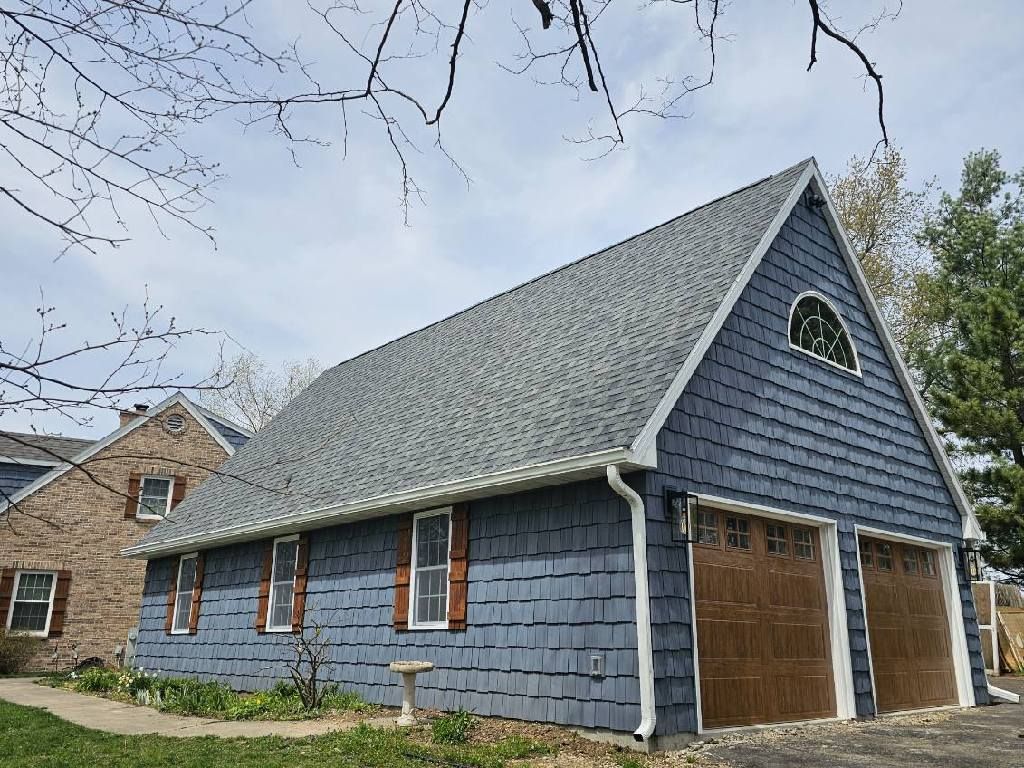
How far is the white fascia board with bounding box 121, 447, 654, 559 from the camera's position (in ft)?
25.8

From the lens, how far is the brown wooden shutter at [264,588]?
12695 millimetres

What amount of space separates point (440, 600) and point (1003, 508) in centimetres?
1574

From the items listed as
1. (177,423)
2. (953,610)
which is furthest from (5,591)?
(953,610)

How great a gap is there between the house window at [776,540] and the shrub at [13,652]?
52.4ft

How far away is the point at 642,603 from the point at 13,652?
51.8 ft

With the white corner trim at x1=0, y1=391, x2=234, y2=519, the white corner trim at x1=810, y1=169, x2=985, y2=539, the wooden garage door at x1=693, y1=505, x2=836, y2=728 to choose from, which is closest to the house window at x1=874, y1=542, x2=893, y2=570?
the wooden garage door at x1=693, y1=505, x2=836, y2=728

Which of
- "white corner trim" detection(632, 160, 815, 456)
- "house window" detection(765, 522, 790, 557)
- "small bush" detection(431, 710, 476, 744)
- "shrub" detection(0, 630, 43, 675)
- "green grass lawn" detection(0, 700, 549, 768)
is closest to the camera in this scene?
"green grass lawn" detection(0, 700, 549, 768)

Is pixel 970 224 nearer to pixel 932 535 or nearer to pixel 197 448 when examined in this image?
pixel 932 535

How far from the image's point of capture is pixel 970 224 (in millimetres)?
24844

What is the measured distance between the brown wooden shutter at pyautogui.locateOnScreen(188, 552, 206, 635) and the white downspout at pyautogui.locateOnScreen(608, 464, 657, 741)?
9.51 metres

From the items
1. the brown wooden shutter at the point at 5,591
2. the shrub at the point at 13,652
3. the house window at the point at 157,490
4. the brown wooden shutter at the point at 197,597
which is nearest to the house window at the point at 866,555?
the brown wooden shutter at the point at 197,597

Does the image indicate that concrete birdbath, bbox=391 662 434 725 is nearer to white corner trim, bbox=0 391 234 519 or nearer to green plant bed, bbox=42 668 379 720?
green plant bed, bbox=42 668 379 720

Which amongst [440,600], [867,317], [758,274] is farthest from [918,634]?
[440,600]

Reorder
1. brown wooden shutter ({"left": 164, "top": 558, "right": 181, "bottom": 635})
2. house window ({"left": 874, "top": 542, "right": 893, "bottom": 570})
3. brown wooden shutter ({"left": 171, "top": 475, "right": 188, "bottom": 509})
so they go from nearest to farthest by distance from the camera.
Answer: house window ({"left": 874, "top": 542, "right": 893, "bottom": 570})
brown wooden shutter ({"left": 164, "top": 558, "right": 181, "bottom": 635})
brown wooden shutter ({"left": 171, "top": 475, "right": 188, "bottom": 509})
